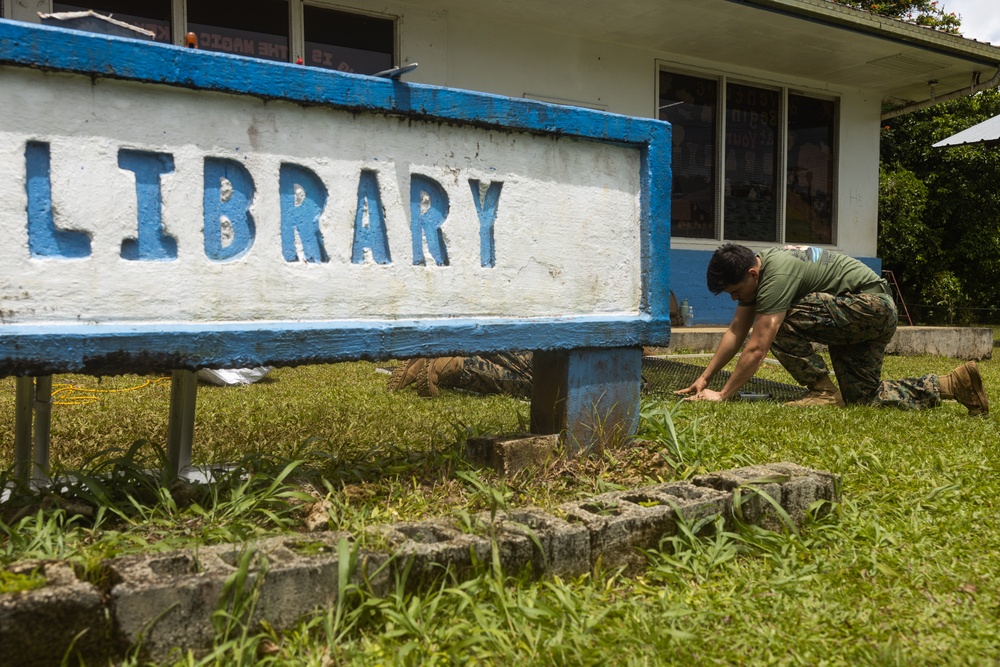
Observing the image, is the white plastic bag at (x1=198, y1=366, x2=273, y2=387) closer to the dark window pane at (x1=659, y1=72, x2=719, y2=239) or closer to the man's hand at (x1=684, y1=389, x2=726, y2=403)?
the man's hand at (x1=684, y1=389, x2=726, y2=403)

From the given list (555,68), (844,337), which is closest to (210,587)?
(844,337)

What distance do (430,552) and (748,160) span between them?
889cm

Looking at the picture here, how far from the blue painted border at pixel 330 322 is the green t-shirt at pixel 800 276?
1.70 meters

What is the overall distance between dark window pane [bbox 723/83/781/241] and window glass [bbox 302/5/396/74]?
4.03 meters

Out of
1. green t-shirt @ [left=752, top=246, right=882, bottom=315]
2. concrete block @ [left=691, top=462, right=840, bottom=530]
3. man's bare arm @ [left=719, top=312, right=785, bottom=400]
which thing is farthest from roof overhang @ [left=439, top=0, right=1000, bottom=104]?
concrete block @ [left=691, top=462, right=840, bottom=530]

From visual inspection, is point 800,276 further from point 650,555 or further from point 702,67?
point 702,67

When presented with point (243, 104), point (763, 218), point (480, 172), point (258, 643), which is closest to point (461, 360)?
point (480, 172)

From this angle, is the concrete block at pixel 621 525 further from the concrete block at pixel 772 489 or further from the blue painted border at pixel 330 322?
the blue painted border at pixel 330 322

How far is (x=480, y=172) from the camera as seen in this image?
286 cm

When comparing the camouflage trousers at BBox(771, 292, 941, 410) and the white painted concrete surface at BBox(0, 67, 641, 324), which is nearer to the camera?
the white painted concrete surface at BBox(0, 67, 641, 324)

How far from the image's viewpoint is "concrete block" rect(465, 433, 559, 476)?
282cm

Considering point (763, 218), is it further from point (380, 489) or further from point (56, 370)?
point (56, 370)

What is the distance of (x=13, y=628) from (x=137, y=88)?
1.31 metres

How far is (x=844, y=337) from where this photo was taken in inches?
199
